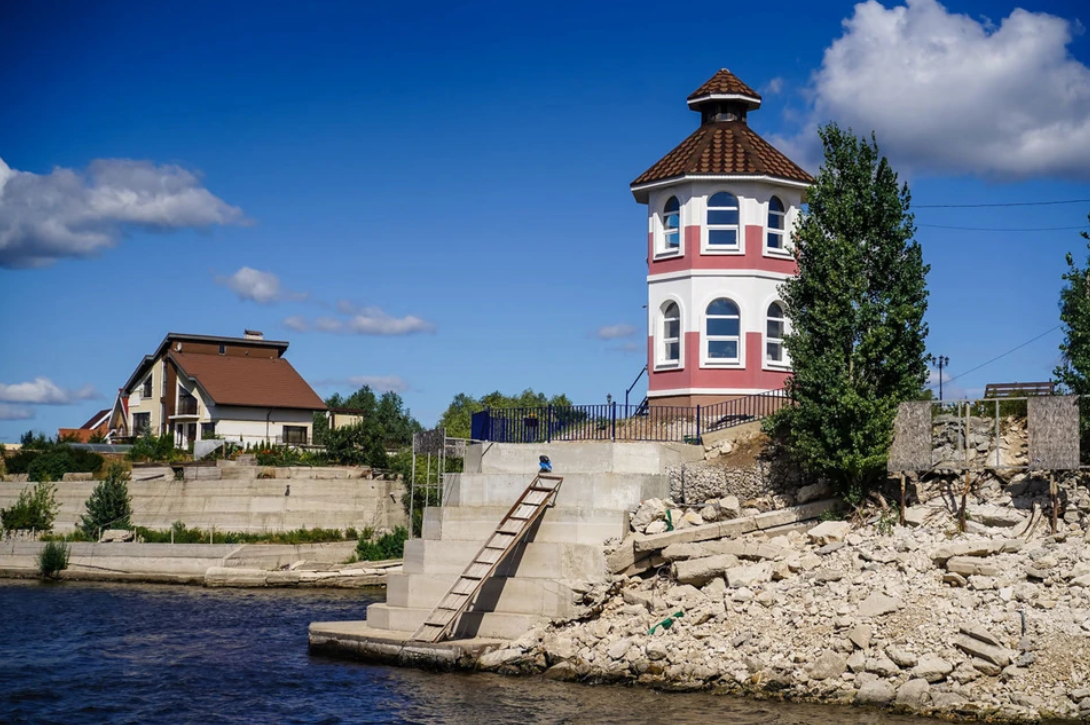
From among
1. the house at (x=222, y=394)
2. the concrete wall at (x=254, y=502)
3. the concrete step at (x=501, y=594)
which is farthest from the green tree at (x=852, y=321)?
the house at (x=222, y=394)

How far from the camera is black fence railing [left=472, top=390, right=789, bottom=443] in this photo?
3356cm

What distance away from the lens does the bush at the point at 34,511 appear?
5612 centimetres

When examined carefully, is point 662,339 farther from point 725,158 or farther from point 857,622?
point 857,622

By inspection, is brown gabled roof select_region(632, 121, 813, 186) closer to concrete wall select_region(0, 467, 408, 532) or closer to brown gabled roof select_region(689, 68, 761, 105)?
brown gabled roof select_region(689, 68, 761, 105)

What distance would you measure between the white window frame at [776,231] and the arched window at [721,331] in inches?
84.3

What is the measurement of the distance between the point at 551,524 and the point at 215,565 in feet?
82.4

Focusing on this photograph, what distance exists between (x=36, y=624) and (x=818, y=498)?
81.1 feet

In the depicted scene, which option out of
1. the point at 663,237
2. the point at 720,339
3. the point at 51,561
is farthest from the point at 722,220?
the point at 51,561

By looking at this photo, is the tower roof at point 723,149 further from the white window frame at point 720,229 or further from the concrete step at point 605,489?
the concrete step at point 605,489

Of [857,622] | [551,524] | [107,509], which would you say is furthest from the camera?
[107,509]

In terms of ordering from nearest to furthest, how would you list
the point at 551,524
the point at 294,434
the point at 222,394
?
the point at 551,524
the point at 222,394
the point at 294,434

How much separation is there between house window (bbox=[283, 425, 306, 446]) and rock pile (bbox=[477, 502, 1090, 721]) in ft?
157

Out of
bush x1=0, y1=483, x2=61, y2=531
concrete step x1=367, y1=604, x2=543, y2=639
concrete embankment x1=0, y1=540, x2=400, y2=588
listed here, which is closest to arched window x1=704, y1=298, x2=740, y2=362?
concrete step x1=367, y1=604, x2=543, y2=639

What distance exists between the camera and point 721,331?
119ft
